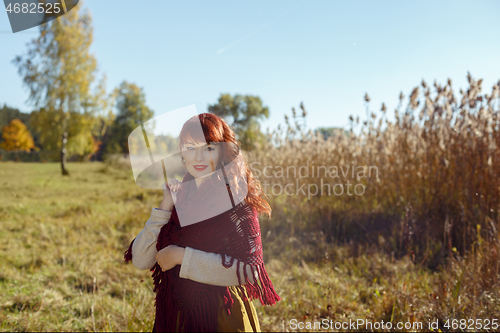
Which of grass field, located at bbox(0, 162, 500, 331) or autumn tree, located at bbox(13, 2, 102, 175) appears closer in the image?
grass field, located at bbox(0, 162, 500, 331)

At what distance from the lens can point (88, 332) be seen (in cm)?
189

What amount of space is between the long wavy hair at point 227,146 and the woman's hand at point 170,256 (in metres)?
0.27

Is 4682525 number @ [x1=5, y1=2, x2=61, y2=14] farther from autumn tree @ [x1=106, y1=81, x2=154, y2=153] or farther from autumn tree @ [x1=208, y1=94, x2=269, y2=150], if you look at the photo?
autumn tree @ [x1=106, y1=81, x2=154, y2=153]

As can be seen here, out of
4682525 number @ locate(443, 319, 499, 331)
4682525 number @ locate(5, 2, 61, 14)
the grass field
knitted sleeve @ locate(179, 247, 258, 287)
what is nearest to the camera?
knitted sleeve @ locate(179, 247, 258, 287)

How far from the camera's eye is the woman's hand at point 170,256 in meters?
0.90

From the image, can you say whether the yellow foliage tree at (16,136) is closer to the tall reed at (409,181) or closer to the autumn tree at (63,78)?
the autumn tree at (63,78)

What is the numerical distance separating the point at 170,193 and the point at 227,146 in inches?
10.0

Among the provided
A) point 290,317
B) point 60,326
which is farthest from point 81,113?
point 290,317

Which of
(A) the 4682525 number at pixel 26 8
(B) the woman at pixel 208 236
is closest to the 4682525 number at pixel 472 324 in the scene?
(B) the woman at pixel 208 236

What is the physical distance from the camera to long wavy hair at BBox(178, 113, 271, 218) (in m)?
0.95

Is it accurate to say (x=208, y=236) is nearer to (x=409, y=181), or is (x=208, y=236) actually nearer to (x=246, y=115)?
(x=409, y=181)

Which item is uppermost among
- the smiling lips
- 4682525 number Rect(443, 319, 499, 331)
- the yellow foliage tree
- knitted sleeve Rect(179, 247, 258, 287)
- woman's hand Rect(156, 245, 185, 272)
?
the yellow foliage tree

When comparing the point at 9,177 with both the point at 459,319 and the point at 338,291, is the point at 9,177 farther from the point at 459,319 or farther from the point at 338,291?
the point at 459,319

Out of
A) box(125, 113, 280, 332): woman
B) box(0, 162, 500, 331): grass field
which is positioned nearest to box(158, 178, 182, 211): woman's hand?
box(125, 113, 280, 332): woman
